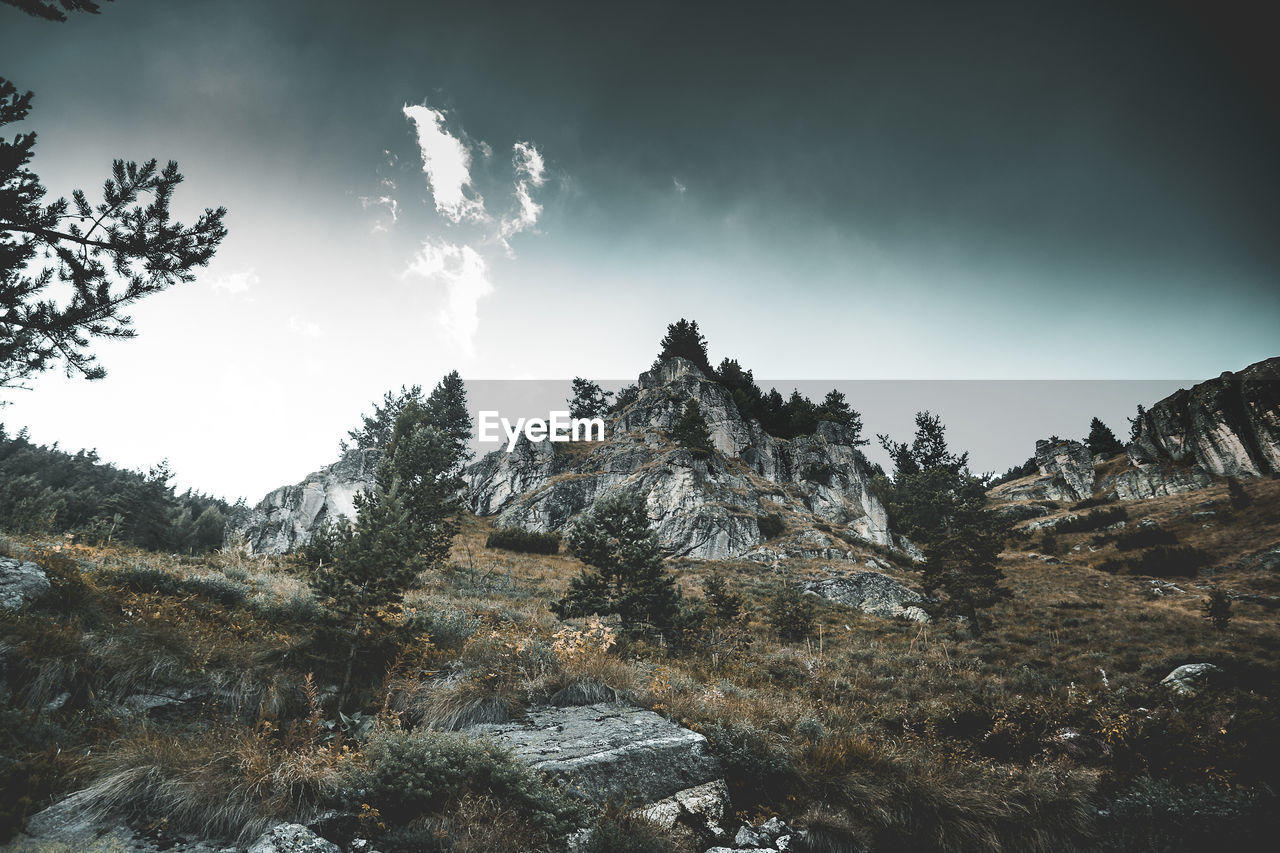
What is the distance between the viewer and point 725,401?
6700 centimetres

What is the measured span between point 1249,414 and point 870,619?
5509 centimetres

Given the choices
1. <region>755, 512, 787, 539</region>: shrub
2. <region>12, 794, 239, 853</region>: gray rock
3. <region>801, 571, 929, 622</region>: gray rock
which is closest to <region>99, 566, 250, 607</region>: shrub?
<region>12, 794, 239, 853</region>: gray rock

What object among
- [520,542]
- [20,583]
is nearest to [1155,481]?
[520,542]

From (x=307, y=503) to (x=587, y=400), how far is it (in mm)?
42182

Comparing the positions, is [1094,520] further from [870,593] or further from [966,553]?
[966,553]

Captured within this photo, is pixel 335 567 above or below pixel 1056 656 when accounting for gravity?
above

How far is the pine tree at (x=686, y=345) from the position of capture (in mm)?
77500

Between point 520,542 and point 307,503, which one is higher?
point 307,503

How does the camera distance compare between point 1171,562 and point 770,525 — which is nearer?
point 1171,562

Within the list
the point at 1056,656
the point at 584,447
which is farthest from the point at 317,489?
the point at 1056,656

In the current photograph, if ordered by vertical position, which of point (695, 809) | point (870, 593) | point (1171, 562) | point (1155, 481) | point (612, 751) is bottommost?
point (870, 593)

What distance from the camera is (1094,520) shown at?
48.1m

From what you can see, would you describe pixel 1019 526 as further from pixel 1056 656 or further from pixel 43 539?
pixel 43 539

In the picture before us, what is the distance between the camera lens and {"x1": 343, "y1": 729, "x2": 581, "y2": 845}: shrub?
4211mm
